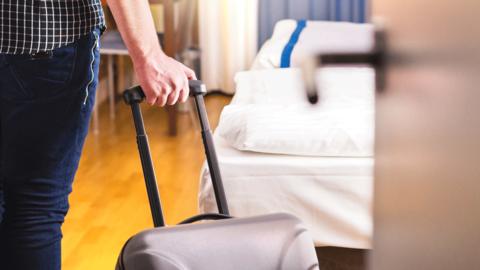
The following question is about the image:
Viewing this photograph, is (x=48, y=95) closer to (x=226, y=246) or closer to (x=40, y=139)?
(x=40, y=139)

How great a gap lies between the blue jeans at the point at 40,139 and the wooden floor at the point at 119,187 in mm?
963

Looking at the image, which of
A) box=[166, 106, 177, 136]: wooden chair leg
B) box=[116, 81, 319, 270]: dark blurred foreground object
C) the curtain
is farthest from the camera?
the curtain

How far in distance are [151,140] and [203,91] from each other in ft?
7.52

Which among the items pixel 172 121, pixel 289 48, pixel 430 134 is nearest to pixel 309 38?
pixel 289 48

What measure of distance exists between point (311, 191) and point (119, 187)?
1266 millimetres

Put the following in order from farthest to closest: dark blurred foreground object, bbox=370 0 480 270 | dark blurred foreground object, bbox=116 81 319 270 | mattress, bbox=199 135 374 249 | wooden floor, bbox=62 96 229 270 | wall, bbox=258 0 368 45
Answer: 1. wall, bbox=258 0 368 45
2. wooden floor, bbox=62 96 229 270
3. mattress, bbox=199 135 374 249
4. dark blurred foreground object, bbox=116 81 319 270
5. dark blurred foreground object, bbox=370 0 480 270

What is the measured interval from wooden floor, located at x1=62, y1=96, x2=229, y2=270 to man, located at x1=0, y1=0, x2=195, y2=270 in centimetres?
98

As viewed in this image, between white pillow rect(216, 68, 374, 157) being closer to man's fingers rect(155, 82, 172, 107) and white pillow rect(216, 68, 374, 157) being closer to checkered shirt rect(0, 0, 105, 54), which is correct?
man's fingers rect(155, 82, 172, 107)

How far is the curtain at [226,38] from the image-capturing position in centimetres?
466

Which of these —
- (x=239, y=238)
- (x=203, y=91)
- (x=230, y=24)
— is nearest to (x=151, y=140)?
(x=230, y=24)

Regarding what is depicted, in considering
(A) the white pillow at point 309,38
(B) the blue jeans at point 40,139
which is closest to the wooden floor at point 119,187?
(A) the white pillow at point 309,38

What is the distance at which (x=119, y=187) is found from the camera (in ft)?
9.70

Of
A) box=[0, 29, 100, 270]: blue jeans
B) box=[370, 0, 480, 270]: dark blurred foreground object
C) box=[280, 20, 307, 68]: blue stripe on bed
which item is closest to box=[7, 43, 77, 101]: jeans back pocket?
box=[0, 29, 100, 270]: blue jeans

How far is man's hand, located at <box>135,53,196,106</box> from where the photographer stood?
48.8 inches
